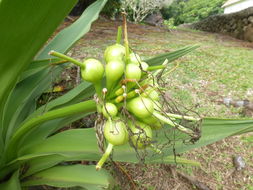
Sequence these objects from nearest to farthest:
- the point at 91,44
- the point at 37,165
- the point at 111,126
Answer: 1. the point at 111,126
2. the point at 37,165
3. the point at 91,44

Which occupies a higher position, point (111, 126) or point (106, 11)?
point (106, 11)

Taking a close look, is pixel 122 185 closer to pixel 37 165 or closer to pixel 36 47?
pixel 37 165

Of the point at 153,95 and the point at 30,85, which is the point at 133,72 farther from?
the point at 30,85

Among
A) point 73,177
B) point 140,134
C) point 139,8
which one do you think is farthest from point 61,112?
point 139,8

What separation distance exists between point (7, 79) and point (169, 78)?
1.58 metres

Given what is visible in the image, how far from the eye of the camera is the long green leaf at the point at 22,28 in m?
0.47

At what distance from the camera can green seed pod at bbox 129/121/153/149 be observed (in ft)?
1.66

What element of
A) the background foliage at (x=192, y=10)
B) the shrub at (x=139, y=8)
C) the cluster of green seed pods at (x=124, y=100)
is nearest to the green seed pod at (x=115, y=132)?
the cluster of green seed pods at (x=124, y=100)

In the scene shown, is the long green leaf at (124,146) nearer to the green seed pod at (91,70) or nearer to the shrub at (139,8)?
the green seed pod at (91,70)

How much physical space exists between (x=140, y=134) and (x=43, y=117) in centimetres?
22

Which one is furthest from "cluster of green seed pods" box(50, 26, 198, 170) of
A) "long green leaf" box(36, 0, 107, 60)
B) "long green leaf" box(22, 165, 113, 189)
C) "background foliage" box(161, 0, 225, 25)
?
"background foliage" box(161, 0, 225, 25)

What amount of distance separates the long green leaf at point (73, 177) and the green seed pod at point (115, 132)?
30 centimetres

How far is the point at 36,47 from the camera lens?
0.59 meters

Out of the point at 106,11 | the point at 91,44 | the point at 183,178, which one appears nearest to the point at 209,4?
the point at 106,11
